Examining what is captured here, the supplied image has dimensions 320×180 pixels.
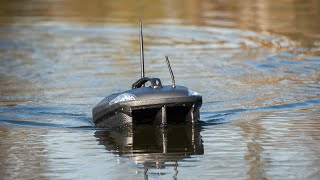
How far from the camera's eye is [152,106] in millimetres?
14828

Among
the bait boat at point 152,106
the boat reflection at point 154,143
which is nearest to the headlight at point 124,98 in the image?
the bait boat at point 152,106

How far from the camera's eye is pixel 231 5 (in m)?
48.9

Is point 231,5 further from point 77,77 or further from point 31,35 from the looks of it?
point 77,77

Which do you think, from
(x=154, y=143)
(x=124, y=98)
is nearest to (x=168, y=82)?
(x=124, y=98)

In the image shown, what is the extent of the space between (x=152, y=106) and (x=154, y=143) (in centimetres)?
77

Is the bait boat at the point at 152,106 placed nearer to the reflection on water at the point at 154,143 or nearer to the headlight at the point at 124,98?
the headlight at the point at 124,98

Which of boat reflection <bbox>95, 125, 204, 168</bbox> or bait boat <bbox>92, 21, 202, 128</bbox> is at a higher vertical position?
bait boat <bbox>92, 21, 202, 128</bbox>

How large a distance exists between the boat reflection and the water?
18 millimetres

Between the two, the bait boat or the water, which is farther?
the bait boat

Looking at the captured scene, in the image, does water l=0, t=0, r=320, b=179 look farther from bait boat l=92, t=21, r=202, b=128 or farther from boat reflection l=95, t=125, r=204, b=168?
bait boat l=92, t=21, r=202, b=128

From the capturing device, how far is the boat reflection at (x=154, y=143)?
42.4 ft

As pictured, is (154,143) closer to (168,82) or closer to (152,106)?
(152,106)

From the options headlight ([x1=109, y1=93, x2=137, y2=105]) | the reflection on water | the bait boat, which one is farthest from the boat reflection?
headlight ([x1=109, y1=93, x2=137, y2=105])

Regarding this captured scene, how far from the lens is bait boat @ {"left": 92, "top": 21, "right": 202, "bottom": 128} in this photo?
14852 mm
